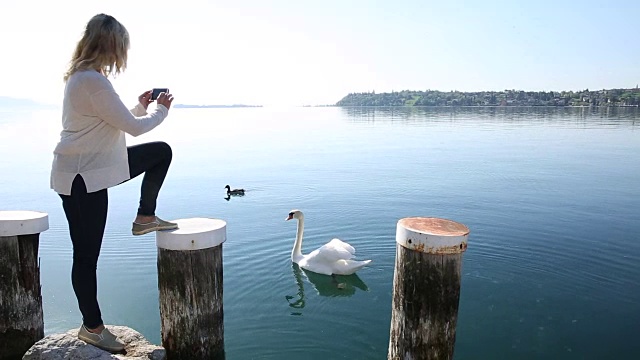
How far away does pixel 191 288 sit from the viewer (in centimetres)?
483

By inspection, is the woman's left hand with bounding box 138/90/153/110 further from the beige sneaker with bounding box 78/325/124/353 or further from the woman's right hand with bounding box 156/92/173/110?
the beige sneaker with bounding box 78/325/124/353

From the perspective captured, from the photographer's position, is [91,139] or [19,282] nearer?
[91,139]

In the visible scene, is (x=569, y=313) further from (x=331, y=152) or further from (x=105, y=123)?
(x=331, y=152)

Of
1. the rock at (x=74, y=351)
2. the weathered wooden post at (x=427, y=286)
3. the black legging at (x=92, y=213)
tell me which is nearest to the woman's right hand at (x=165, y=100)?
the black legging at (x=92, y=213)

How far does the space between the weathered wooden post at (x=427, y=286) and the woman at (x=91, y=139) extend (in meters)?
2.53

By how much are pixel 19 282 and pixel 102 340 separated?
3.95 feet

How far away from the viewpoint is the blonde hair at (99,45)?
13.1 ft

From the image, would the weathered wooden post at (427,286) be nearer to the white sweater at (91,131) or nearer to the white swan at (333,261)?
the white sweater at (91,131)

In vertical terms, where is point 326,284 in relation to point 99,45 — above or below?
below

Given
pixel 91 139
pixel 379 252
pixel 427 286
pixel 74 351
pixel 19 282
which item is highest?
pixel 91 139

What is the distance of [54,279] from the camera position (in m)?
9.05

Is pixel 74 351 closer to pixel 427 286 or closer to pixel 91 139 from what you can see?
pixel 91 139

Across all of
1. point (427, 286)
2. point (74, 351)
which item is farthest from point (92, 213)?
point (427, 286)

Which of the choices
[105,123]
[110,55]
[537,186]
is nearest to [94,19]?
[110,55]
